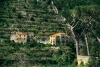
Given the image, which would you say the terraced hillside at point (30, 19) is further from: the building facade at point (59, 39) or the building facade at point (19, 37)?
the building facade at point (59, 39)

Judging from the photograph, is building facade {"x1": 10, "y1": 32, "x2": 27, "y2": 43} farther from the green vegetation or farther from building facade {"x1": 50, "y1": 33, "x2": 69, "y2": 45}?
building facade {"x1": 50, "y1": 33, "x2": 69, "y2": 45}

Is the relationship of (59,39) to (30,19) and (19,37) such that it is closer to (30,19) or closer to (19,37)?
(19,37)

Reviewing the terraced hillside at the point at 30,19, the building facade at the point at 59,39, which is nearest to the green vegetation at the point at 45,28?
the terraced hillside at the point at 30,19

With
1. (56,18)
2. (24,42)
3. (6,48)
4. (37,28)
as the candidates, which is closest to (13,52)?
(6,48)

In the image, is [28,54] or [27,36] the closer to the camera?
[28,54]

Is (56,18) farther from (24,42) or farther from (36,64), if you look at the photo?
(36,64)
